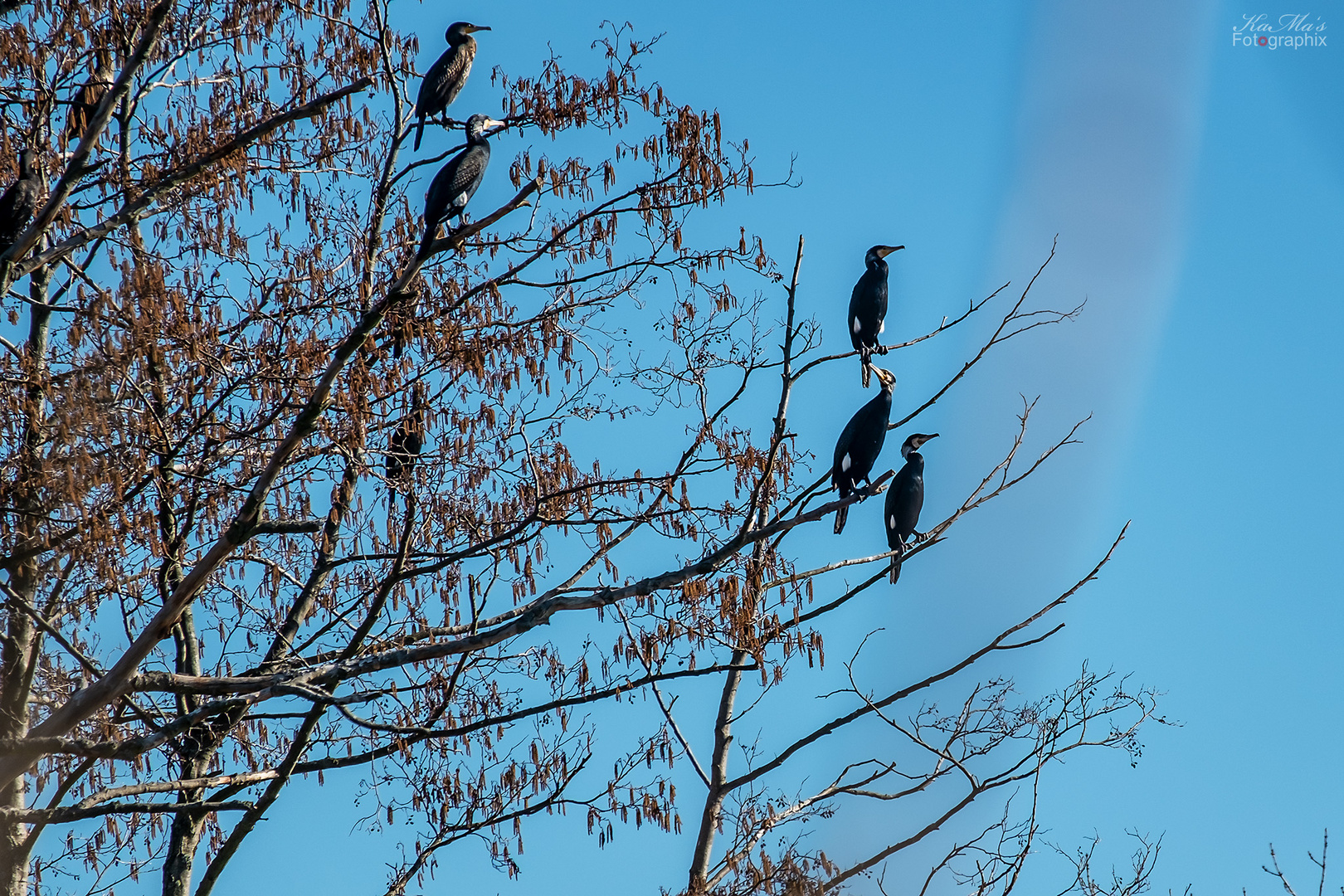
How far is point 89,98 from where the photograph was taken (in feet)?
21.0

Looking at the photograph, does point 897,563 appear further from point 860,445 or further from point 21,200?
point 21,200

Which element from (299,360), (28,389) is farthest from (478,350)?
(28,389)

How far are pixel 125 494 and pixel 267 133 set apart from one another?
238 cm

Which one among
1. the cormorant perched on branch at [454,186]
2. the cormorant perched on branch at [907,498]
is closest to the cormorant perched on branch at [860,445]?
the cormorant perched on branch at [907,498]

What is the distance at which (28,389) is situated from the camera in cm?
552

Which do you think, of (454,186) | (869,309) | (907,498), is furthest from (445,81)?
(907,498)

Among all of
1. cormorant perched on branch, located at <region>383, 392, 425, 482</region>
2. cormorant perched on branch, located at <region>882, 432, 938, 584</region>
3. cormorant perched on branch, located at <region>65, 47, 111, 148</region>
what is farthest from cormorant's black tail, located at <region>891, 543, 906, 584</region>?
cormorant perched on branch, located at <region>65, 47, 111, 148</region>

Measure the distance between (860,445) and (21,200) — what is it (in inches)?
186

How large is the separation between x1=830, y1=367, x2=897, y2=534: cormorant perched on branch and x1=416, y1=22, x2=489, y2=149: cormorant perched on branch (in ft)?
9.64

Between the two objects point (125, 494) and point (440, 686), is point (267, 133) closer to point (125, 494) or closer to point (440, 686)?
point (125, 494)

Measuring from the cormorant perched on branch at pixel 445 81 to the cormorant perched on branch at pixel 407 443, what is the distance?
7.21 feet

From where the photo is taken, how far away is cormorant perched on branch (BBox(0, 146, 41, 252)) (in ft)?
21.0

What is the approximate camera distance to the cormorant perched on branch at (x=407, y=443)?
5.74m

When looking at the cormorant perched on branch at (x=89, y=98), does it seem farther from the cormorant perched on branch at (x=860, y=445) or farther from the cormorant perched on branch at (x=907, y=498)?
the cormorant perched on branch at (x=907, y=498)
